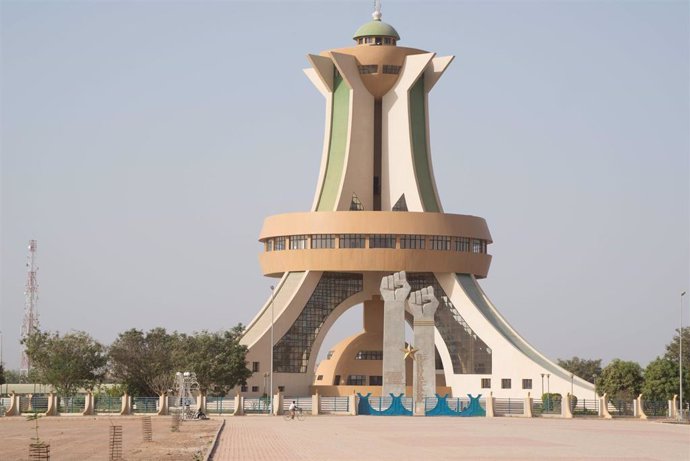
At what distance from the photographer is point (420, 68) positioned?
73188mm

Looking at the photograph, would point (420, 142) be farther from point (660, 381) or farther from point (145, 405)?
point (145, 405)

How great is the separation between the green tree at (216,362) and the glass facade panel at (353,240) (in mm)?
9284

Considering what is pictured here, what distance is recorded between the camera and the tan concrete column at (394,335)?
5981 cm

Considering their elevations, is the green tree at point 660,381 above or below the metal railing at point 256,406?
above

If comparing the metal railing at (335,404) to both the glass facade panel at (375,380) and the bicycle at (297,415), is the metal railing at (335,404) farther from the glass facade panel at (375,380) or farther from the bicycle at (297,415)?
the glass facade panel at (375,380)

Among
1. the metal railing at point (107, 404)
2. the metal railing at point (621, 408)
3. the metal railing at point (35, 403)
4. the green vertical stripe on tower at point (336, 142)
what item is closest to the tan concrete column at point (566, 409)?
the metal railing at point (621, 408)

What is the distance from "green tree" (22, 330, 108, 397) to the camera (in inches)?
2650

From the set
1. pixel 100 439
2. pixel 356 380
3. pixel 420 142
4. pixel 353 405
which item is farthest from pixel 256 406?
pixel 100 439

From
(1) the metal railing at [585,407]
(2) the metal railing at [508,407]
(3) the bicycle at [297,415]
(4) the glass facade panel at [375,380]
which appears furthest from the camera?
(4) the glass facade panel at [375,380]

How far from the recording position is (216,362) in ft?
207

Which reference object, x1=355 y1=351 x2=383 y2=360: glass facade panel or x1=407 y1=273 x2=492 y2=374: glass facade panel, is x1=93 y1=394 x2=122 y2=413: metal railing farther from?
x1=407 y1=273 x2=492 y2=374: glass facade panel

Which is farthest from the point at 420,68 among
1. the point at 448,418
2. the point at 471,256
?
the point at 448,418

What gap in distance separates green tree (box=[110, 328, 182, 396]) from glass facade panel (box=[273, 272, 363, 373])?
20.3ft

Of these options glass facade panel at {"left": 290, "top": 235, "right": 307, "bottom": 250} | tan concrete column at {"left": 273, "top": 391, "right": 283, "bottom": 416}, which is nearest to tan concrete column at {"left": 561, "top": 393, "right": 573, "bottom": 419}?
tan concrete column at {"left": 273, "top": 391, "right": 283, "bottom": 416}
